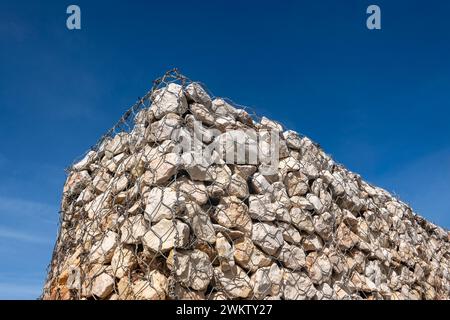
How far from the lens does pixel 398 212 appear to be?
602 cm

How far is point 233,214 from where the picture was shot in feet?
10.3

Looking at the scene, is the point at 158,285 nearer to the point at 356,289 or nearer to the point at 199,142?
the point at 199,142

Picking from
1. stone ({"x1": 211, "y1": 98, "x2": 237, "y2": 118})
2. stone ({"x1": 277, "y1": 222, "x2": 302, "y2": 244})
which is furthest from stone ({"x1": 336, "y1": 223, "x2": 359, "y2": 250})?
stone ({"x1": 211, "y1": 98, "x2": 237, "y2": 118})

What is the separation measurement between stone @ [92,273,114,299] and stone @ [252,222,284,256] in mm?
→ 1073

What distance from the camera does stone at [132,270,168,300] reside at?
8.66 feet

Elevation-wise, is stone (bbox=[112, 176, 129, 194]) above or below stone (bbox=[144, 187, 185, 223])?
above

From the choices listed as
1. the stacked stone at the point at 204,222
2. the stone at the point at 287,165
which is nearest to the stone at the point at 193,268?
the stacked stone at the point at 204,222

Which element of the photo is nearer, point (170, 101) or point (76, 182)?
point (170, 101)

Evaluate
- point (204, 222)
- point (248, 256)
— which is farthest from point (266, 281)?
point (204, 222)

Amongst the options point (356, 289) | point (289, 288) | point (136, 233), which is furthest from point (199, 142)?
point (356, 289)

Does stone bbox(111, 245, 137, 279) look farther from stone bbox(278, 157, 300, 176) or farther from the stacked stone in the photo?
stone bbox(278, 157, 300, 176)

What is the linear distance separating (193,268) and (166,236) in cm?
27

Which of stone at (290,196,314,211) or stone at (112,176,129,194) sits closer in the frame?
stone at (112,176,129,194)

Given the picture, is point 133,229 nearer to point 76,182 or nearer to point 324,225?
point 76,182
